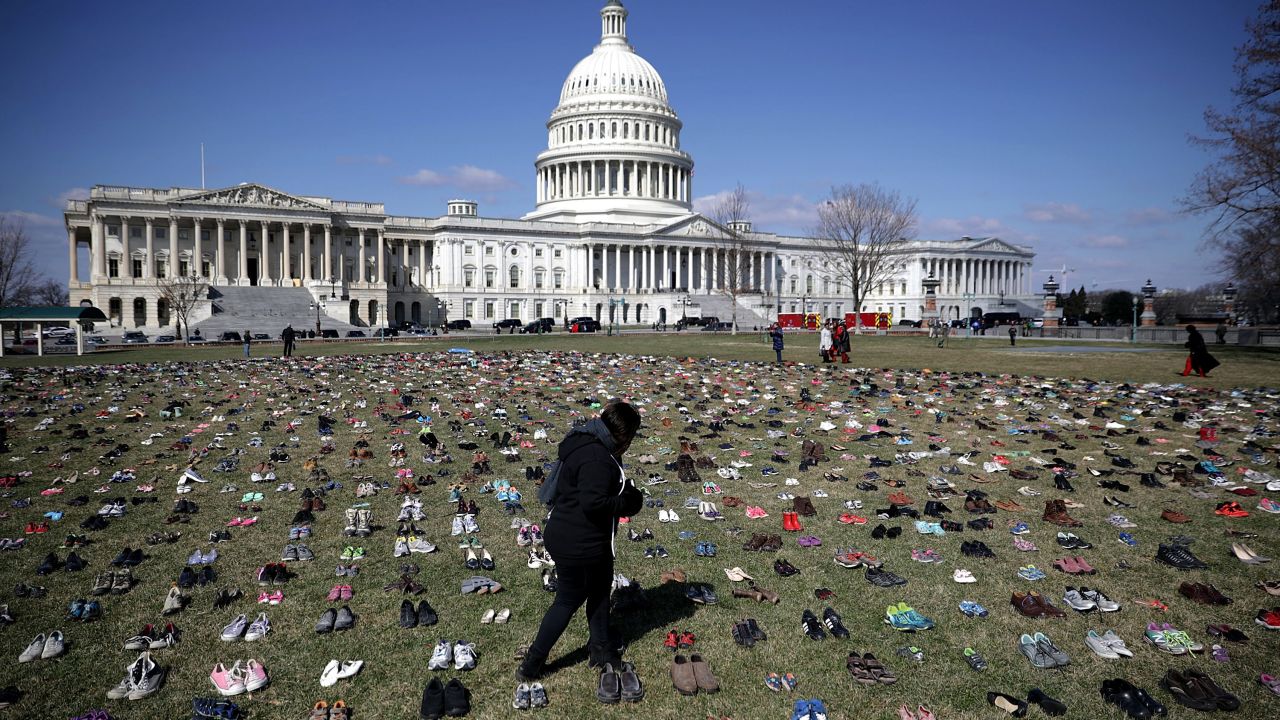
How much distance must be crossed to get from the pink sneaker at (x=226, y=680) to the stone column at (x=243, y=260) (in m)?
95.9

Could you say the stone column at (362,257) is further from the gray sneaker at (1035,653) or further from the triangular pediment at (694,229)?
the gray sneaker at (1035,653)

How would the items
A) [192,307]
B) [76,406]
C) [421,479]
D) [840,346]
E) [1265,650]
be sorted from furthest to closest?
1. [192,307]
2. [840,346]
3. [76,406]
4. [421,479]
5. [1265,650]

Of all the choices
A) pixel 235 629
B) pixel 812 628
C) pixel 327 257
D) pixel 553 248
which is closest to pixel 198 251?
pixel 327 257

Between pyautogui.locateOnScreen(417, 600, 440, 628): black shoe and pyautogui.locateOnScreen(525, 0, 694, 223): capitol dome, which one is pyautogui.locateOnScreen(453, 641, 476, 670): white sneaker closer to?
pyautogui.locateOnScreen(417, 600, 440, 628): black shoe

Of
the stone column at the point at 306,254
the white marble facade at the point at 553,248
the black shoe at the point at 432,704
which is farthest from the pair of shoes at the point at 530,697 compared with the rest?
the stone column at the point at 306,254

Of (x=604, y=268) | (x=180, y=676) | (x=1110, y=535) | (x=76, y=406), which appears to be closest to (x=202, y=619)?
(x=180, y=676)

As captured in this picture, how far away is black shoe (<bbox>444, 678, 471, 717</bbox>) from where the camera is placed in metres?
5.27

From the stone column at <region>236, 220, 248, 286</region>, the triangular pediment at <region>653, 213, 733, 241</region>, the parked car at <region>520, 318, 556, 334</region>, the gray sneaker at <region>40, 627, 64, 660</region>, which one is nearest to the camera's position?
the gray sneaker at <region>40, 627, 64, 660</region>

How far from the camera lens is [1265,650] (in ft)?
19.8

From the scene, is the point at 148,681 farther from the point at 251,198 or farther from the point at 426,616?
the point at 251,198

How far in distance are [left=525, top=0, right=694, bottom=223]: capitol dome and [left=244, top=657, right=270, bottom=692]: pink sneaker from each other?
114423 millimetres

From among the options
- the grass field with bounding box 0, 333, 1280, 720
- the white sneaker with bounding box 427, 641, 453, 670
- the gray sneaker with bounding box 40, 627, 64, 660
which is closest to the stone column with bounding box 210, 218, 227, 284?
the grass field with bounding box 0, 333, 1280, 720

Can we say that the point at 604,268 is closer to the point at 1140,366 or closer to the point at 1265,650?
the point at 1140,366

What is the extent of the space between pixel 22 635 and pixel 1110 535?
1126 centimetres
